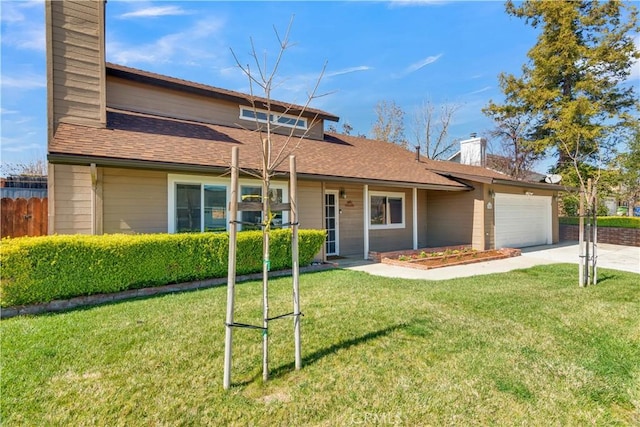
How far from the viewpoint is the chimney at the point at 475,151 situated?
22391mm

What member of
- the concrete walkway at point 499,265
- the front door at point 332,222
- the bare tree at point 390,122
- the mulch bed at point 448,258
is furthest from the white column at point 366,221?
the bare tree at point 390,122

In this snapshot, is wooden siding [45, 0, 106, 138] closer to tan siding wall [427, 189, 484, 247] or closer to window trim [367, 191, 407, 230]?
window trim [367, 191, 407, 230]

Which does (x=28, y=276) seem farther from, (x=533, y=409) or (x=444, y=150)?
(x=444, y=150)

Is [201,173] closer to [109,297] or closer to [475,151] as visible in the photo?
[109,297]

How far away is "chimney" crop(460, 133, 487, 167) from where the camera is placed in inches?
882

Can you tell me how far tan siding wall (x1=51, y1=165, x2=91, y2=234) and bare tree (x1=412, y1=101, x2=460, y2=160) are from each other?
25329 mm

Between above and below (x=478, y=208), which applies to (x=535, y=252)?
below

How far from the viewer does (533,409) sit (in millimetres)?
2502

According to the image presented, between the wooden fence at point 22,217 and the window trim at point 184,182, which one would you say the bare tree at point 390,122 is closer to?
the window trim at point 184,182

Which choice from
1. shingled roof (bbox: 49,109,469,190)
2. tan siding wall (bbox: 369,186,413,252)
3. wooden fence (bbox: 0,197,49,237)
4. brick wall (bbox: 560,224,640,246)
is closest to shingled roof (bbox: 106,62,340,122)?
shingled roof (bbox: 49,109,469,190)

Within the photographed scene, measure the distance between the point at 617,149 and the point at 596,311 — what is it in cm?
2069

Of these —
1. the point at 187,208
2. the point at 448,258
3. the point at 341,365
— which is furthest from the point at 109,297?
the point at 448,258

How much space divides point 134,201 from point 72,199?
106 cm

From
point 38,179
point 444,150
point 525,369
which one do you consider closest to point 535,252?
point 525,369
